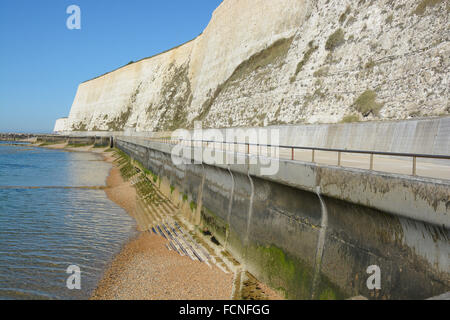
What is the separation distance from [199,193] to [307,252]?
8615mm

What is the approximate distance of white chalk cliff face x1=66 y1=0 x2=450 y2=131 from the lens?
53.2 ft

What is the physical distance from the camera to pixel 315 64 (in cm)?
2480

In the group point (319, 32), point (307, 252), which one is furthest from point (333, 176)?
point (319, 32)

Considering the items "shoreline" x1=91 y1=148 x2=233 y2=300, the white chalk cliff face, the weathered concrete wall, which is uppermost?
the white chalk cliff face

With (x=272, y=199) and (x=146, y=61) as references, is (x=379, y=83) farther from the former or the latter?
(x=146, y=61)

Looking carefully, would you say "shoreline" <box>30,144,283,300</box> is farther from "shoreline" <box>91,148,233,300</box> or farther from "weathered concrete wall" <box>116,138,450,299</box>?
"weathered concrete wall" <box>116,138,450,299</box>

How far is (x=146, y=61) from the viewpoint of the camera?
83.9 m

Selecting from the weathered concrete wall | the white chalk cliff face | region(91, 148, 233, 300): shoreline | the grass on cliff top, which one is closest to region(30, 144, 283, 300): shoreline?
region(91, 148, 233, 300): shoreline

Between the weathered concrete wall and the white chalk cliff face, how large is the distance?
9389 millimetres

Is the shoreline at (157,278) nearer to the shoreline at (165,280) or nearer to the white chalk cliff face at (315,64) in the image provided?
the shoreline at (165,280)

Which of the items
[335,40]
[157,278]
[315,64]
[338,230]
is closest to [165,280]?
[157,278]

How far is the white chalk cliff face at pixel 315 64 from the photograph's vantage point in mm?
16219

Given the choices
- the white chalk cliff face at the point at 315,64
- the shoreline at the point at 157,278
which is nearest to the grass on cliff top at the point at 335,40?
the white chalk cliff face at the point at 315,64

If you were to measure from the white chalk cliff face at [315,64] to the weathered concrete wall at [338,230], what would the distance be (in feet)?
30.8
